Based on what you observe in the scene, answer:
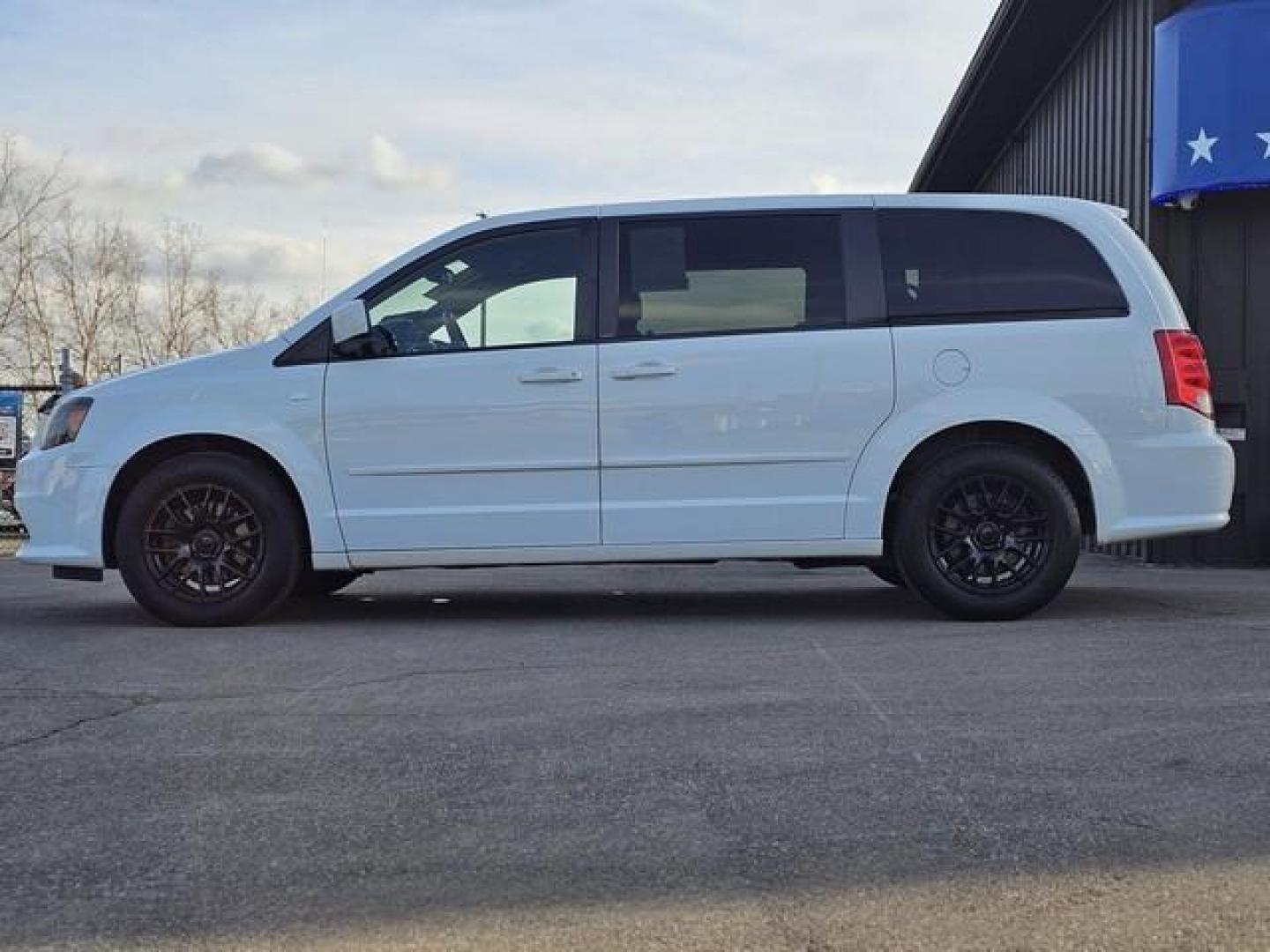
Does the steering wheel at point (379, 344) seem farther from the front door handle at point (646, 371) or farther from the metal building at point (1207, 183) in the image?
the metal building at point (1207, 183)

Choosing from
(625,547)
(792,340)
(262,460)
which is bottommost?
(625,547)

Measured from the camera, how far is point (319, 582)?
24.8 feet

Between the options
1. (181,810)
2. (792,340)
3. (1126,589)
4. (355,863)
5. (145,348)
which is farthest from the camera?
(145,348)

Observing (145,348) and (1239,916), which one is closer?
(1239,916)

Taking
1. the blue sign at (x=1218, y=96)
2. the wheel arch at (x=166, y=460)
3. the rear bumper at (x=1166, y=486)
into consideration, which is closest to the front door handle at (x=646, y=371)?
the wheel arch at (x=166, y=460)

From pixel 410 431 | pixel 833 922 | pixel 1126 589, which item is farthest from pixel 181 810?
pixel 1126 589

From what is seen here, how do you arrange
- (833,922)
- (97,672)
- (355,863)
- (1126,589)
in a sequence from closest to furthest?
(833,922) → (355,863) → (97,672) → (1126,589)

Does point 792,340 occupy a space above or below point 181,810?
above

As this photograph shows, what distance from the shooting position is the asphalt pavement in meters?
2.71

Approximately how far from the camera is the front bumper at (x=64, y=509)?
6.52 m

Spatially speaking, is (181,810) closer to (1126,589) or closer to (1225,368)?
(1126,589)

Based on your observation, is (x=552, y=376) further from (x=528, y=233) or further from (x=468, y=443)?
(x=528, y=233)

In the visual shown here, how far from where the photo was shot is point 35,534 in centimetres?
661

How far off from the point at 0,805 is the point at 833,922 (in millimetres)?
2097
